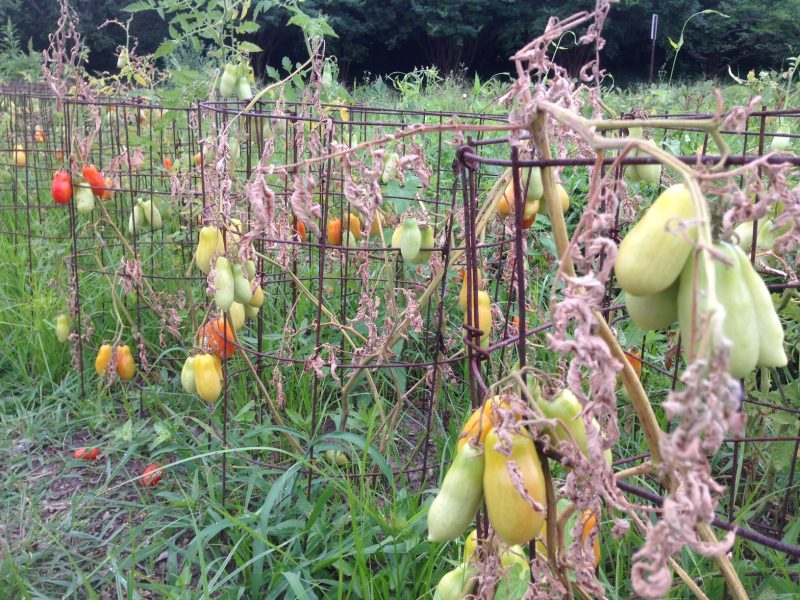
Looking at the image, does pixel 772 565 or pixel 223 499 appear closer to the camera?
pixel 772 565

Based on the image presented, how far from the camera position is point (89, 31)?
1820 centimetres

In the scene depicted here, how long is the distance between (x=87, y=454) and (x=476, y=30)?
749 inches

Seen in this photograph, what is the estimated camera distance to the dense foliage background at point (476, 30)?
18031 mm

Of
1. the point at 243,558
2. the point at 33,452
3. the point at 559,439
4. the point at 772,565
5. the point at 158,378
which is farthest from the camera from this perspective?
the point at 158,378

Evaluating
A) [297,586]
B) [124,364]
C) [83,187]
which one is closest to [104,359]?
[124,364]

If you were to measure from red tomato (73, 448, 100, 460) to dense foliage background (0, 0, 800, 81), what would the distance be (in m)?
16.6

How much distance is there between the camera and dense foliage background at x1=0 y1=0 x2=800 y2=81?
18.0 m

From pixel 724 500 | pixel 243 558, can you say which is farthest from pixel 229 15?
pixel 724 500

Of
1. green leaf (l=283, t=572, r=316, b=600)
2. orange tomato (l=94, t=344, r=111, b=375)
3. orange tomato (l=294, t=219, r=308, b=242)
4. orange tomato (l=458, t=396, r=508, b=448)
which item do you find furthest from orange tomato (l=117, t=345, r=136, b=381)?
orange tomato (l=458, t=396, r=508, b=448)

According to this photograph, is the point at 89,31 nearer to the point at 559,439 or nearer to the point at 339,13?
the point at 339,13

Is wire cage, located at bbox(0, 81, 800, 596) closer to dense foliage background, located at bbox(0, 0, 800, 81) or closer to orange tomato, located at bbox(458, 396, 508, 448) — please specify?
orange tomato, located at bbox(458, 396, 508, 448)

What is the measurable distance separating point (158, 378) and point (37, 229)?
1335 mm

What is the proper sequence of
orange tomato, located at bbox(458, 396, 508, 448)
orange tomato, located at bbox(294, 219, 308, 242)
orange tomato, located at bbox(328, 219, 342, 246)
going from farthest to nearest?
orange tomato, located at bbox(328, 219, 342, 246) → orange tomato, located at bbox(294, 219, 308, 242) → orange tomato, located at bbox(458, 396, 508, 448)

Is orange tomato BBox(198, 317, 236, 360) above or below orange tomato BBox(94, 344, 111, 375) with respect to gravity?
above
